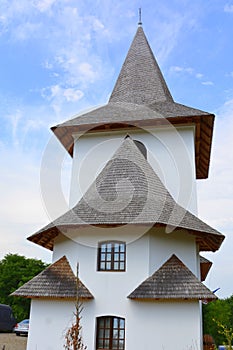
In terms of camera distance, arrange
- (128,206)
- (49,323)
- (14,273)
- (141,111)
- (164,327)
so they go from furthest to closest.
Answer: (14,273), (141,111), (128,206), (49,323), (164,327)

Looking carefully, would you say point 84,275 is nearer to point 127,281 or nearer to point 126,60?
point 127,281

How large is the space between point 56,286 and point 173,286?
3259 millimetres

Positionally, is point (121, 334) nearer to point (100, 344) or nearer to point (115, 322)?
point (115, 322)

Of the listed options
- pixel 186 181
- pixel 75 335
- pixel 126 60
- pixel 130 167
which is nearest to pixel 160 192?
pixel 130 167

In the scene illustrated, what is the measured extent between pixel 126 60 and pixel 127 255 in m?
11.9

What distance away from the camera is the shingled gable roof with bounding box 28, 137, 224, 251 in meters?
12.2

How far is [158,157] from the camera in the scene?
16.0m

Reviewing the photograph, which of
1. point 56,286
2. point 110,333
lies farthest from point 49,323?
point 110,333

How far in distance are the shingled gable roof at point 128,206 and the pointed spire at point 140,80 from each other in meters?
5.00

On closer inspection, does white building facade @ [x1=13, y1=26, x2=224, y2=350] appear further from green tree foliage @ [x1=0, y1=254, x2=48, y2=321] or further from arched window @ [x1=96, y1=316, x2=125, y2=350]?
green tree foliage @ [x1=0, y1=254, x2=48, y2=321]

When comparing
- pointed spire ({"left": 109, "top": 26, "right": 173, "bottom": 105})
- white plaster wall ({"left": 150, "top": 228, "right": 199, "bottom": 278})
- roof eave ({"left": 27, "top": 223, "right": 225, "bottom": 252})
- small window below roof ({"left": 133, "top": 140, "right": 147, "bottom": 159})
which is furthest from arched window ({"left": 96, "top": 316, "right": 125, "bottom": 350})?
pointed spire ({"left": 109, "top": 26, "right": 173, "bottom": 105})

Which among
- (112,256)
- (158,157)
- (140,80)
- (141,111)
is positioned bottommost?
(112,256)

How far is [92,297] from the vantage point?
39.0 feet

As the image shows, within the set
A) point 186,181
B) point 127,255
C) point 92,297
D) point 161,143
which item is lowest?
point 92,297
